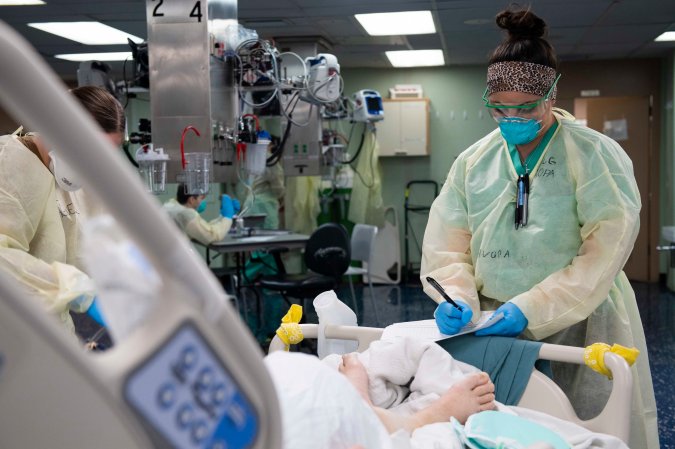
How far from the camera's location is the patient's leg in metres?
1.71

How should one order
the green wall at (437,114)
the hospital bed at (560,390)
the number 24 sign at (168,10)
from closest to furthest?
the hospital bed at (560,390), the number 24 sign at (168,10), the green wall at (437,114)

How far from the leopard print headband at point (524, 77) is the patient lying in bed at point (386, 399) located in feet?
2.53

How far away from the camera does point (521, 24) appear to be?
213 centimetres

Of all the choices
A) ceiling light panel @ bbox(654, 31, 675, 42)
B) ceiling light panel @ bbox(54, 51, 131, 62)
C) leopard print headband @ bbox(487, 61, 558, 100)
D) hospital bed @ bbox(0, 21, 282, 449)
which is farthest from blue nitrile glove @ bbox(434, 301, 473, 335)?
ceiling light panel @ bbox(54, 51, 131, 62)

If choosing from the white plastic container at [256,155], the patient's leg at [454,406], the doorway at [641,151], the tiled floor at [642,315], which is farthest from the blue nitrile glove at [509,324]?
the doorway at [641,151]

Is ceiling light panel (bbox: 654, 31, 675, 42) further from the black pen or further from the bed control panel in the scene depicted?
the bed control panel

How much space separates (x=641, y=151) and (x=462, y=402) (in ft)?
24.8

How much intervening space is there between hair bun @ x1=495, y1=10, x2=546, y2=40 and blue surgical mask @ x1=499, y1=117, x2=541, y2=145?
26 centimetres

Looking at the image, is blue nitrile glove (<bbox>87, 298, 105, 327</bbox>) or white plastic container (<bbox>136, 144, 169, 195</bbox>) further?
white plastic container (<bbox>136, 144, 169, 195</bbox>)

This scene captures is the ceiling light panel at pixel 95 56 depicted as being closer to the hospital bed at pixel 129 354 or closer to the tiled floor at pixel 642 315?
the tiled floor at pixel 642 315

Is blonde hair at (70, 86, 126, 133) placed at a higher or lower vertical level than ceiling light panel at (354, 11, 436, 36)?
lower

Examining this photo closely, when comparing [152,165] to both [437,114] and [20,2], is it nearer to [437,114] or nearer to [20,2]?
[20,2]

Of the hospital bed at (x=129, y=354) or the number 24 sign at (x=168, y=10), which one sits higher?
the number 24 sign at (x=168, y=10)

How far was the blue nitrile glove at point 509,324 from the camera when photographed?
201cm
